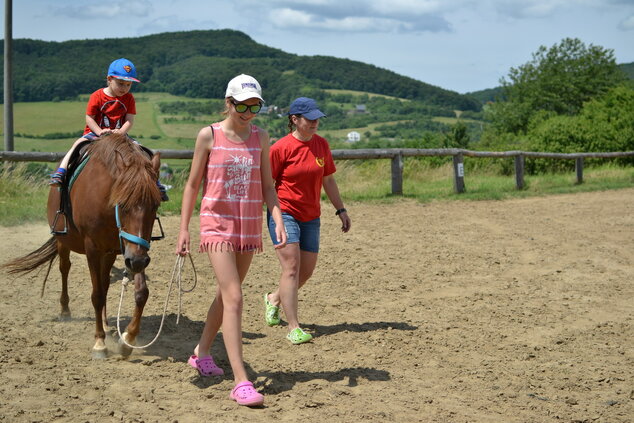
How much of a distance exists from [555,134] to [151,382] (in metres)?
26.6

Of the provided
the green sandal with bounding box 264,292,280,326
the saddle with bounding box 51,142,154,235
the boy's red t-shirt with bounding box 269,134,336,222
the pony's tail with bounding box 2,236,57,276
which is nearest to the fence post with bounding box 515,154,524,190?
the green sandal with bounding box 264,292,280,326

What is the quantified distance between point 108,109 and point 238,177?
2.36 metres

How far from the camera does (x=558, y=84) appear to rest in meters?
64.9

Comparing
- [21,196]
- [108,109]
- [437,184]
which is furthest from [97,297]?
[437,184]

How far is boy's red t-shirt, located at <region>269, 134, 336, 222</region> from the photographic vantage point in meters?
6.15

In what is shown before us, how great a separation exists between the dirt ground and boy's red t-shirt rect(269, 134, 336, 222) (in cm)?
116

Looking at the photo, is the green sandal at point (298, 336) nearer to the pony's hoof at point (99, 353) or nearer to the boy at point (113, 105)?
the pony's hoof at point (99, 353)

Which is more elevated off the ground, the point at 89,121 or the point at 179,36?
the point at 179,36

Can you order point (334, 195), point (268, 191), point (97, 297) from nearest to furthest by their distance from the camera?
point (268, 191) < point (97, 297) < point (334, 195)

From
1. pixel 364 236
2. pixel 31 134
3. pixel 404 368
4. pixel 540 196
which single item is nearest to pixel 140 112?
pixel 31 134

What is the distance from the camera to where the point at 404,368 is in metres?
5.54

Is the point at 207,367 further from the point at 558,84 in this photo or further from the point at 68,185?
the point at 558,84

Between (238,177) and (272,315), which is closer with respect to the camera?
(238,177)

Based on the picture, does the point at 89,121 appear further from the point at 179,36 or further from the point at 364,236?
the point at 179,36
